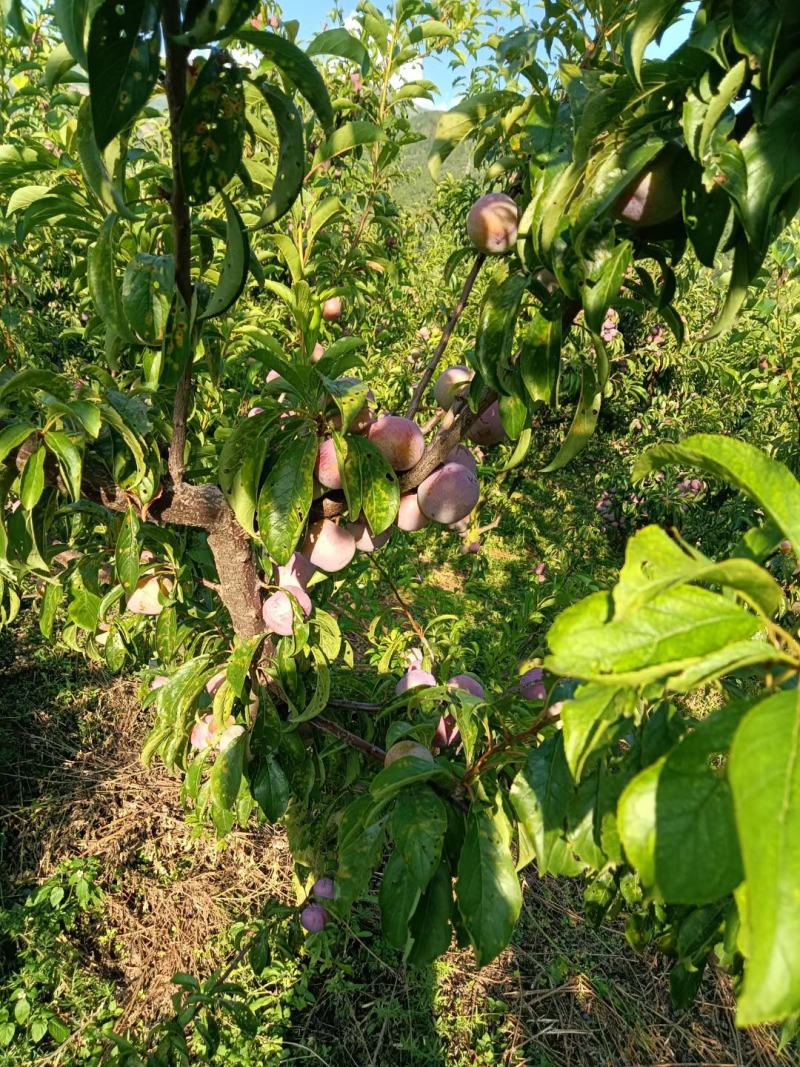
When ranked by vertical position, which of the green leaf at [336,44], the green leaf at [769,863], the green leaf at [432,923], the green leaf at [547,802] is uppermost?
the green leaf at [336,44]

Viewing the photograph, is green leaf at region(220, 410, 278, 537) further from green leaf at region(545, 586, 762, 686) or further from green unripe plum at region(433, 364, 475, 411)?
green leaf at region(545, 586, 762, 686)

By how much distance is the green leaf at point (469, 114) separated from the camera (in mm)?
675

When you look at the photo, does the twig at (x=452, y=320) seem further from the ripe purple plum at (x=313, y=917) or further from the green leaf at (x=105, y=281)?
the ripe purple plum at (x=313, y=917)

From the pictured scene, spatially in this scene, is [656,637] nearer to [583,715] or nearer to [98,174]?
[583,715]

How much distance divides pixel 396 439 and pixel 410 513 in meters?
0.13

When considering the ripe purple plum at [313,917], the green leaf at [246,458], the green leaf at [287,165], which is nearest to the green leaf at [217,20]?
the green leaf at [287,165]

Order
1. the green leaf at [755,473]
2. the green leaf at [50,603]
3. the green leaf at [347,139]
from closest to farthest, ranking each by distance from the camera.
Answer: the green leaf at [755,473], the green leaf at [347,139], the green leaf at [50,603]

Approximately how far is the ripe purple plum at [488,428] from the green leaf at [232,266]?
32 cm

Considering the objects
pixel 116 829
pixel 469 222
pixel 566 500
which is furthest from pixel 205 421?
pixel 566 500

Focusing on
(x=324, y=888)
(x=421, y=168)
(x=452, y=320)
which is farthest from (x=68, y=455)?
(x=421, y=168)

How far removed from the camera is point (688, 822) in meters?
0.28

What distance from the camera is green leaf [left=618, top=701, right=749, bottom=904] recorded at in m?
0.28

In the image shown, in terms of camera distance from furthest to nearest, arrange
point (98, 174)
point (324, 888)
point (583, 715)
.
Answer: point (324, 888)
point (98, 174)
point (583, 715)

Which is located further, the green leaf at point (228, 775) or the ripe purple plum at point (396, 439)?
the green leaf at point (228, 775)
